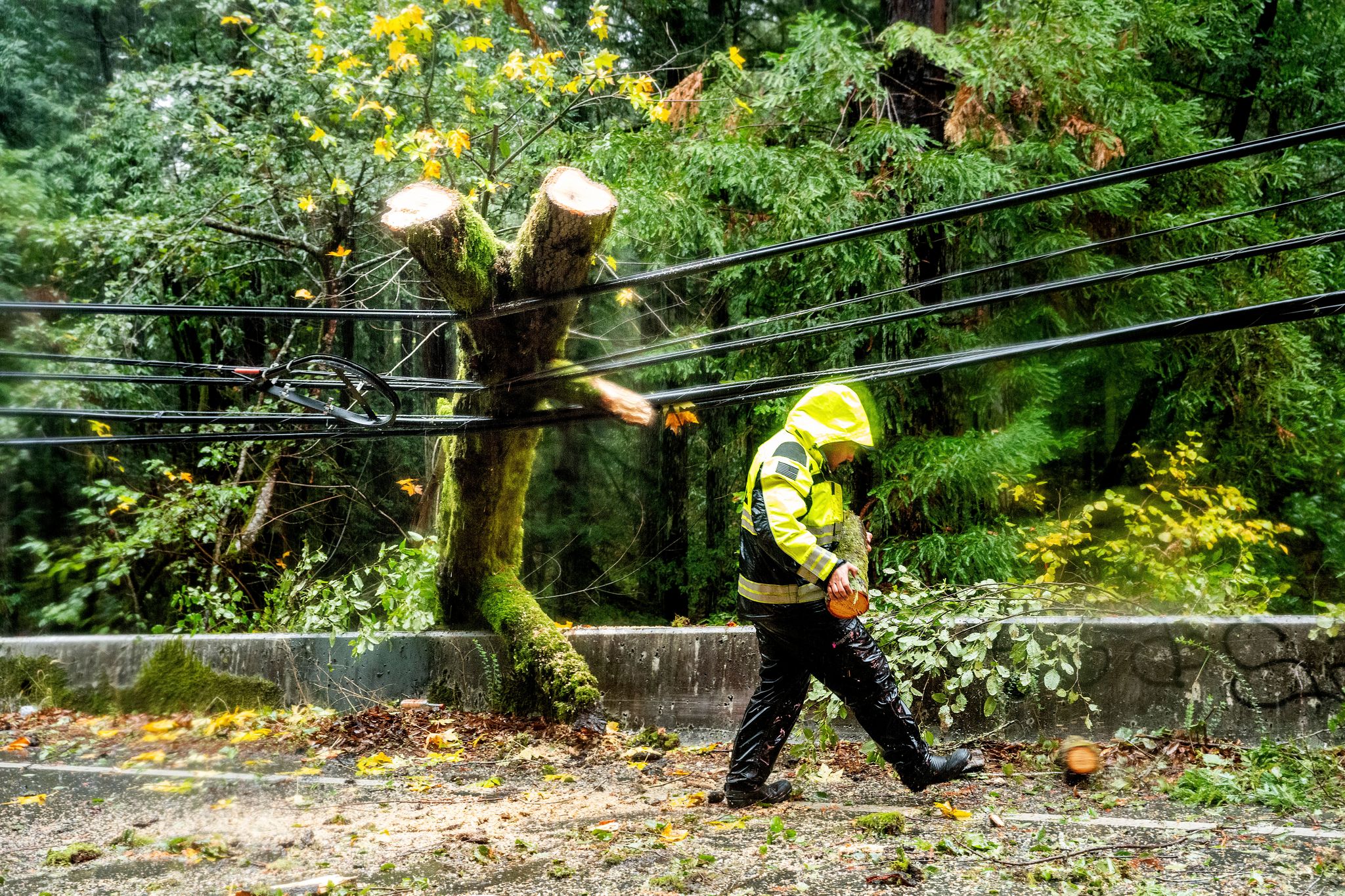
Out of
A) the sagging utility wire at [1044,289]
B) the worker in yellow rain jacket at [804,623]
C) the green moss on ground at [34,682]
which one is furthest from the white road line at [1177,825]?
the green moss on ground at [34,682]

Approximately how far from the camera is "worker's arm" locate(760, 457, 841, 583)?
4262 millimetres

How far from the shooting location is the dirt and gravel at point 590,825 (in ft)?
12.6

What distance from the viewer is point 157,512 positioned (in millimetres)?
9188

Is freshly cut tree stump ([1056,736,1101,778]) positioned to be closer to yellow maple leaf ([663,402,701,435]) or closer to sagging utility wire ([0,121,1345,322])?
sagging utility wire ([0,121,1345,322])

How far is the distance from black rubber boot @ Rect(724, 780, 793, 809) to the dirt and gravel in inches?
2.2

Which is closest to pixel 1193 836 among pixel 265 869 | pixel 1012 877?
pixel 1012 877

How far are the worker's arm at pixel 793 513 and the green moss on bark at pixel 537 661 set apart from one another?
2.74m

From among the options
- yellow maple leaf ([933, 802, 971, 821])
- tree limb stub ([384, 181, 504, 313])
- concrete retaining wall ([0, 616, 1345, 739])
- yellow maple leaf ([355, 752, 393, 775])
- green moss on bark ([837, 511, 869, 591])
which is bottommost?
yellow maple leaf ([355, 752, 393, 775])

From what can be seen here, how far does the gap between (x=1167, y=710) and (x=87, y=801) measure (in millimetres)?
6431

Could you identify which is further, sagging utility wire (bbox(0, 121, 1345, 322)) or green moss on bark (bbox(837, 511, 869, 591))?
green moss on bark (bbox(837, 511, 869, 591))

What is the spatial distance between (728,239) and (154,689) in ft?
20.4

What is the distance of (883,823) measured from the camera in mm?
4312

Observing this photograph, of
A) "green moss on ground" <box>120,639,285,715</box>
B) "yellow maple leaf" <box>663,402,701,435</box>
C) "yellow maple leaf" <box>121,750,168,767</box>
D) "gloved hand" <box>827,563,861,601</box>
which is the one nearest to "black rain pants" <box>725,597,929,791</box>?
"gloved hand" <box>827,563,861,601</box>

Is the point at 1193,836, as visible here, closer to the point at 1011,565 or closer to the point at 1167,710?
the point at 1167,710
